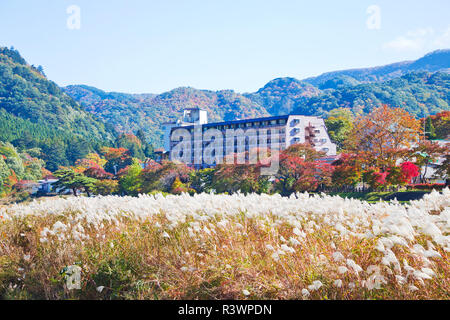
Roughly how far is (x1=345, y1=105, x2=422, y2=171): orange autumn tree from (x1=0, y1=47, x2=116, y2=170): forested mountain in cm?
7559

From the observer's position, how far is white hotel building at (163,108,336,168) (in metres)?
60.5

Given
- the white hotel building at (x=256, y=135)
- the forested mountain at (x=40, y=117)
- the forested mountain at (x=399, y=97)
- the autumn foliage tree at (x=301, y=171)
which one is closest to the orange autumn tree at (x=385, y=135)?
the autumn foliage tree at (x=301, y=171)

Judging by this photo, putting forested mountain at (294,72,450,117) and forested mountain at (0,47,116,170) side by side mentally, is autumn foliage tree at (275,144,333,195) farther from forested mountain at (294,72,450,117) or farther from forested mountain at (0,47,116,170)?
forested mountain at (294,72,450,117)

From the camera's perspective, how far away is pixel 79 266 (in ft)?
18.6

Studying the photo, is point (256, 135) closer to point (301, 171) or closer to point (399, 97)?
point (301, 171)

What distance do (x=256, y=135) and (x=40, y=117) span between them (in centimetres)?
10156

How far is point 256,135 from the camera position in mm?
63688

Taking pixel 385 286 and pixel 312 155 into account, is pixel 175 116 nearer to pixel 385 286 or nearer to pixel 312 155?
pixel 312 155

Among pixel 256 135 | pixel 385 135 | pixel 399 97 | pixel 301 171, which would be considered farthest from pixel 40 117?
pixel 385 135

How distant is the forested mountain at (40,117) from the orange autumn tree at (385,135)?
248 feet
